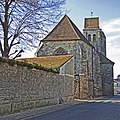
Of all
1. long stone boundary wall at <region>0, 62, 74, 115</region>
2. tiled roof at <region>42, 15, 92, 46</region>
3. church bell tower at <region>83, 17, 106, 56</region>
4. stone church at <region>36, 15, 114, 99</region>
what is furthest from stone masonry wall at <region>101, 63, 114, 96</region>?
long stone boundary wall at <region>0, 62, 74, 115</region>

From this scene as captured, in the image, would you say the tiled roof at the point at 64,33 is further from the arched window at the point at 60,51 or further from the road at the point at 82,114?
the road at the point at 82,114

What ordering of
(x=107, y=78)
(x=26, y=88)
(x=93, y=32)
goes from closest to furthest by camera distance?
(x=26, y=88)
(x=107, y=78)
(x=93, y=32)

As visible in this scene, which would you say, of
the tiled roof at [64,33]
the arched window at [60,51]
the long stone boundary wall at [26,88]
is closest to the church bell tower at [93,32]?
the tiled roof at [64,33]

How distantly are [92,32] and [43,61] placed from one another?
1449 inches

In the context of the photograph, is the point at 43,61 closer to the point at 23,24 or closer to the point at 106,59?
the point at 23,24

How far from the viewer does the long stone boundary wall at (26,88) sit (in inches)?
732

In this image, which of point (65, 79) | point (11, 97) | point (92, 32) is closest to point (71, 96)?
point (65, 79)

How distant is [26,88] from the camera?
22141mm

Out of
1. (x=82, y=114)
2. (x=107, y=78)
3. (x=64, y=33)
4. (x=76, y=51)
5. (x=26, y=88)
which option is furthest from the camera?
(x=107, y=78)

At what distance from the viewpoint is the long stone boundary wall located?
61.0ft

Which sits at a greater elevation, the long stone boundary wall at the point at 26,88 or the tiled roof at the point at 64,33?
the tiled roof at the point at 64,33

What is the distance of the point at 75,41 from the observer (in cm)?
5047

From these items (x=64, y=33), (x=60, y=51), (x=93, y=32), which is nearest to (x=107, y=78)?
(x=93, y=32)

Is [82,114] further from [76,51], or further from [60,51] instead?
[60,51]
